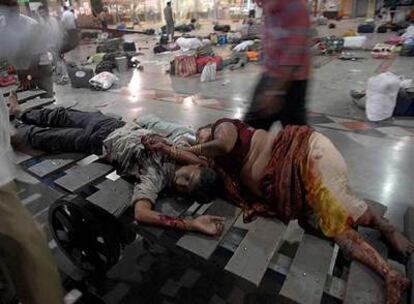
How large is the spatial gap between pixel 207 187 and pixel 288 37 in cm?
101

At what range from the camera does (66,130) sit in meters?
2.63

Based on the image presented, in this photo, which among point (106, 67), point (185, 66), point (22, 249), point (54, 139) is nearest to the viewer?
point (22, 249)

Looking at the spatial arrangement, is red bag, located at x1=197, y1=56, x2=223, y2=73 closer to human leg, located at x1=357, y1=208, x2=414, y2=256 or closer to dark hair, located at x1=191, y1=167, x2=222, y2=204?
dark hair, located at x1=191, y1=167, x2=222, y2=204

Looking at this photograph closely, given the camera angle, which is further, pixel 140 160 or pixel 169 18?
pixel 169 18

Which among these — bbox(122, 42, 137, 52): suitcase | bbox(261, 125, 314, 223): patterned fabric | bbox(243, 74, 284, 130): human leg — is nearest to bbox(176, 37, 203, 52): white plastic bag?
bbox(122, 42, 137, 52): suitcase

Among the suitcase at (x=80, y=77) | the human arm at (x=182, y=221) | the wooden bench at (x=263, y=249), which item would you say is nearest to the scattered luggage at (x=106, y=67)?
the suitcase at (x=80, y=77)

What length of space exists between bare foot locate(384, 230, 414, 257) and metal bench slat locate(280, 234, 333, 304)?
28 cm

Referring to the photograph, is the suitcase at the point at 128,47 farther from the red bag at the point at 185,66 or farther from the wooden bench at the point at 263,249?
the wooden bench at the point at 263,249

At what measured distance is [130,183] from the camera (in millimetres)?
2104

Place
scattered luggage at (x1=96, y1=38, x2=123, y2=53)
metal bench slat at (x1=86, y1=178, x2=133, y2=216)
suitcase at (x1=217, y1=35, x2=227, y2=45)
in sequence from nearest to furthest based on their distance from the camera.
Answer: metal bench slat at (x1=86, y1=178, x2=133, y2=216)
scattered luggage at (x1=96, y1=38, x2=123, y2=53)
suitcase at (x1=217, y1=35, x2=227, y2=45)

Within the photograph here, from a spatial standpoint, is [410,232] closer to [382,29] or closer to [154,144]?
[154,144]

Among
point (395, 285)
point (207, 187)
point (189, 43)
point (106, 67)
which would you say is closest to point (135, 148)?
point (207, 187)

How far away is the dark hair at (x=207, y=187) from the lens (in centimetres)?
188

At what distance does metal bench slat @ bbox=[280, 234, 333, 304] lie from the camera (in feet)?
4.32
